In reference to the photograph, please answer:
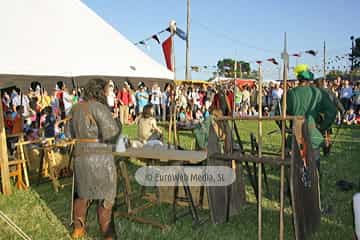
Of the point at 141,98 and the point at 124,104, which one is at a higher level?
the point at 141,98

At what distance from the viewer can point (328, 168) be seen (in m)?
6.35

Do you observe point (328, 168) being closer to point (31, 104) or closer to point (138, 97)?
point (31, 104)

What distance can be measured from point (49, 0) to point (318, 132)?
148 inches

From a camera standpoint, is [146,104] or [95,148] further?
[146,104]

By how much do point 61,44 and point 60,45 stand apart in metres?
0.03

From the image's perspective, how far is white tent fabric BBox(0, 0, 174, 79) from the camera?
3.90 metres

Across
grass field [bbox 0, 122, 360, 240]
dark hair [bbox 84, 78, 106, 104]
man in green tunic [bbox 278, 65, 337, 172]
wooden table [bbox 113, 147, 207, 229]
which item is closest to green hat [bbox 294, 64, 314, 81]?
man in green tunic [bbox 278, 65, 337, 172]

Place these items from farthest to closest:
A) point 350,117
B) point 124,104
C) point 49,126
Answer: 1. point 124,104
2. point 350,117
3. point 49,126

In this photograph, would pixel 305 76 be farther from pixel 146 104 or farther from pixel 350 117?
pixel 350 117

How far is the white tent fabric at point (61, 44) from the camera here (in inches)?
154

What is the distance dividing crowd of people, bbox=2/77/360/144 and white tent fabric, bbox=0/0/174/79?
2.71 ft

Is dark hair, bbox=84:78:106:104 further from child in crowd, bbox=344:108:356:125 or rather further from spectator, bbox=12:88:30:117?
child in crowd, bbox=344:108:356:125

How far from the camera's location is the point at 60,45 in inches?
168

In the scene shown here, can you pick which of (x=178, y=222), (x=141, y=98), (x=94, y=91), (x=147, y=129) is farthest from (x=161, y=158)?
(x=141, y=98)
